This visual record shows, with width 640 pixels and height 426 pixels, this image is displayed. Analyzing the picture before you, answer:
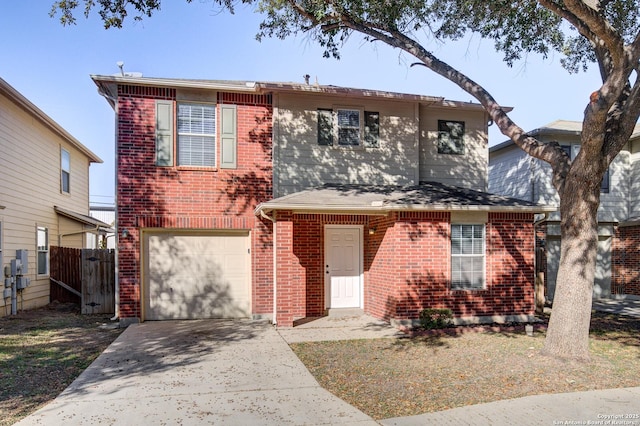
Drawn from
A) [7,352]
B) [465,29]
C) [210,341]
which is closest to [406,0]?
[465,29]

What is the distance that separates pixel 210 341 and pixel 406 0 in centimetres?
779

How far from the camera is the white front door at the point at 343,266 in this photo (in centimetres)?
1146

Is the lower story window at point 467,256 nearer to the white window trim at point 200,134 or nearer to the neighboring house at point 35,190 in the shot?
the white window trim at point 200,134

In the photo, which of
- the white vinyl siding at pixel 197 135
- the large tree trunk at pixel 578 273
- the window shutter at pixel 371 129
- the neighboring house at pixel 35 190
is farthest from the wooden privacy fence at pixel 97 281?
the large tree trunk at pixel 578 273

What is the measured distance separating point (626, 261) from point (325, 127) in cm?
1168

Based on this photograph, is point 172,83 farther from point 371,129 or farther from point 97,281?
point 97,281

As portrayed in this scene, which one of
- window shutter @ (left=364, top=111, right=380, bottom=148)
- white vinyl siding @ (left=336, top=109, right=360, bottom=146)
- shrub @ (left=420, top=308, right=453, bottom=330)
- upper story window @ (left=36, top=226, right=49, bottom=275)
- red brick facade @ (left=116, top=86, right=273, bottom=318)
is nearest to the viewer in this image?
shrub @ (left=420, top=308, right=453, bottom=330)

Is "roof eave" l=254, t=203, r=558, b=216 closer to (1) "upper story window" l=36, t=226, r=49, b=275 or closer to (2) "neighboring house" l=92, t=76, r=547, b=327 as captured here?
(2) "neighboring house" l=92, t=76, r=547, b=327

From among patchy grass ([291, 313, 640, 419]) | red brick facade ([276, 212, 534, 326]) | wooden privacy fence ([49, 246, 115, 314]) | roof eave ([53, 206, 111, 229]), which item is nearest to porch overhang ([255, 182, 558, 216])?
red brick facade ([276, 212, 534, 326])

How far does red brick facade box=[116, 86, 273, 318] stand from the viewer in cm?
1053

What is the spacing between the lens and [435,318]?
9.91 m

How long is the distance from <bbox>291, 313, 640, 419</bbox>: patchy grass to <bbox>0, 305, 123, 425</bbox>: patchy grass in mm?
3498

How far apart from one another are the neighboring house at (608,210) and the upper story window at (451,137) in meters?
4.12

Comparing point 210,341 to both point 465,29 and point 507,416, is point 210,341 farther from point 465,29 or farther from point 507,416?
point 465,29
